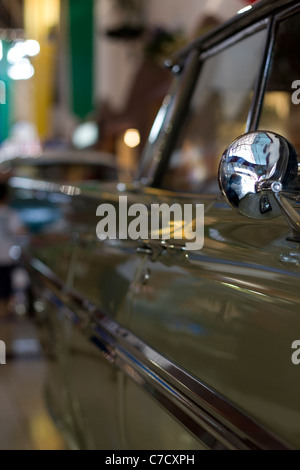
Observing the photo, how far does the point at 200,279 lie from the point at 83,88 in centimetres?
1236

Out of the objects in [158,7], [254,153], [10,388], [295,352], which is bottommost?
[10,388]

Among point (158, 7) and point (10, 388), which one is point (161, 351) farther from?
point (158, 7)

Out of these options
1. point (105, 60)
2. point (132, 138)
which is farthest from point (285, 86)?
point (105, 60)

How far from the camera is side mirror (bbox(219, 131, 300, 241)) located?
1.10 metres

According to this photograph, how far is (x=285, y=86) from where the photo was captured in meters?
1.92

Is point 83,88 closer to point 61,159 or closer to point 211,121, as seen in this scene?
point 61,159

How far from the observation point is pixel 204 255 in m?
1.45

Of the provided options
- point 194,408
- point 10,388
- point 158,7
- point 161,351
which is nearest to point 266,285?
point 194,408

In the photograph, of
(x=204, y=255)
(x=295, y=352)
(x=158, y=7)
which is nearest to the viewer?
(x=295, y=352)

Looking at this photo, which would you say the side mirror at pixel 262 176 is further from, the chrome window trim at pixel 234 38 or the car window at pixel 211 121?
the car window at pixel 211 121

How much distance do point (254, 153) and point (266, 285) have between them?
23 cm

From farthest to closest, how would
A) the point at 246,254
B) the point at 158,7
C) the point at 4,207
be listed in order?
the point at 158,7, the point at 4,207, the point at 246,254

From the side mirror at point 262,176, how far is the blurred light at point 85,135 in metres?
14.5

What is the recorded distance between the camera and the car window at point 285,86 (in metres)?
1.74
